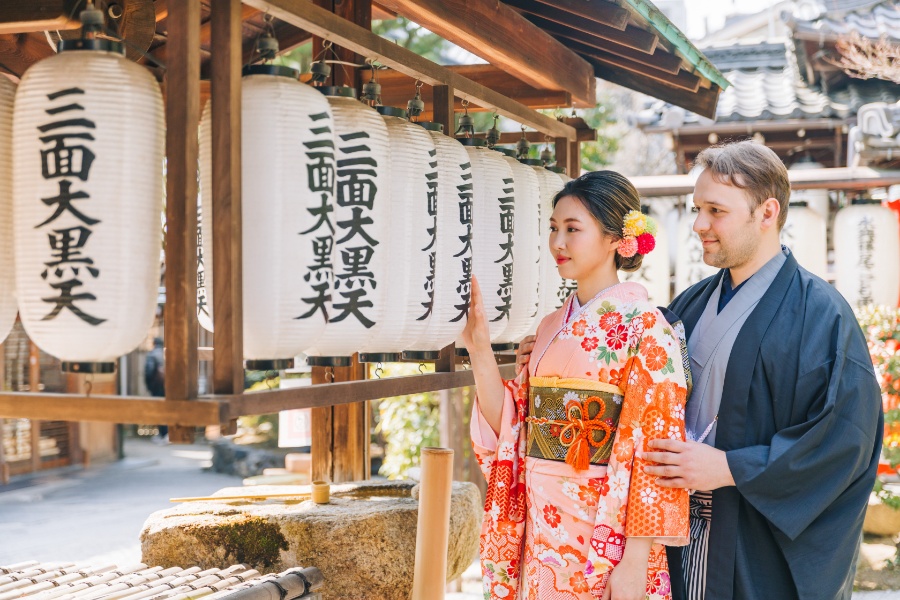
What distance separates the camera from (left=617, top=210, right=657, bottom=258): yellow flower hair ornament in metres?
3.01

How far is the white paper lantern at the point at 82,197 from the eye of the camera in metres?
2.04

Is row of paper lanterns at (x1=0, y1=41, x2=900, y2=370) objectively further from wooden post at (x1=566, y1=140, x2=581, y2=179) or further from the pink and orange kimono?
wooden post at (x1=566, y1=140, x2=581, y2=179)

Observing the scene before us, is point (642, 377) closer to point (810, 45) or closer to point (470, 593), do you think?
point (470, 593)

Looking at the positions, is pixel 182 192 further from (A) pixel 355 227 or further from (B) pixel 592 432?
(B) pixel 592 432

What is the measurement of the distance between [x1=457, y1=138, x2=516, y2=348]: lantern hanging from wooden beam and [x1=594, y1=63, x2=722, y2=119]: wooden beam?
1.86 metres

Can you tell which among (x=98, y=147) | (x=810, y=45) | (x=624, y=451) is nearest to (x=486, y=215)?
(x=624, y=451)

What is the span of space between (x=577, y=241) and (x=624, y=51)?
1.95 metres

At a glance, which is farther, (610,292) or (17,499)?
(17,499)

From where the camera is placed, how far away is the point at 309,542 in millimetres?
4055

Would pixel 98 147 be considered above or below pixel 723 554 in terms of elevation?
above

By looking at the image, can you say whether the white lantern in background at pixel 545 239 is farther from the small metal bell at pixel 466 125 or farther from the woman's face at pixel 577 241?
the woman's face at pixel 577 241

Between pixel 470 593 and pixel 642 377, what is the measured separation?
607cm

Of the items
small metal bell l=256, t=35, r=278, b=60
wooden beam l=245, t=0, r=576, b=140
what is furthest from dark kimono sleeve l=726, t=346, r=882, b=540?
small metal bell l=256, t=35, r=278, b=60

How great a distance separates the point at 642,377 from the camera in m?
2.86
